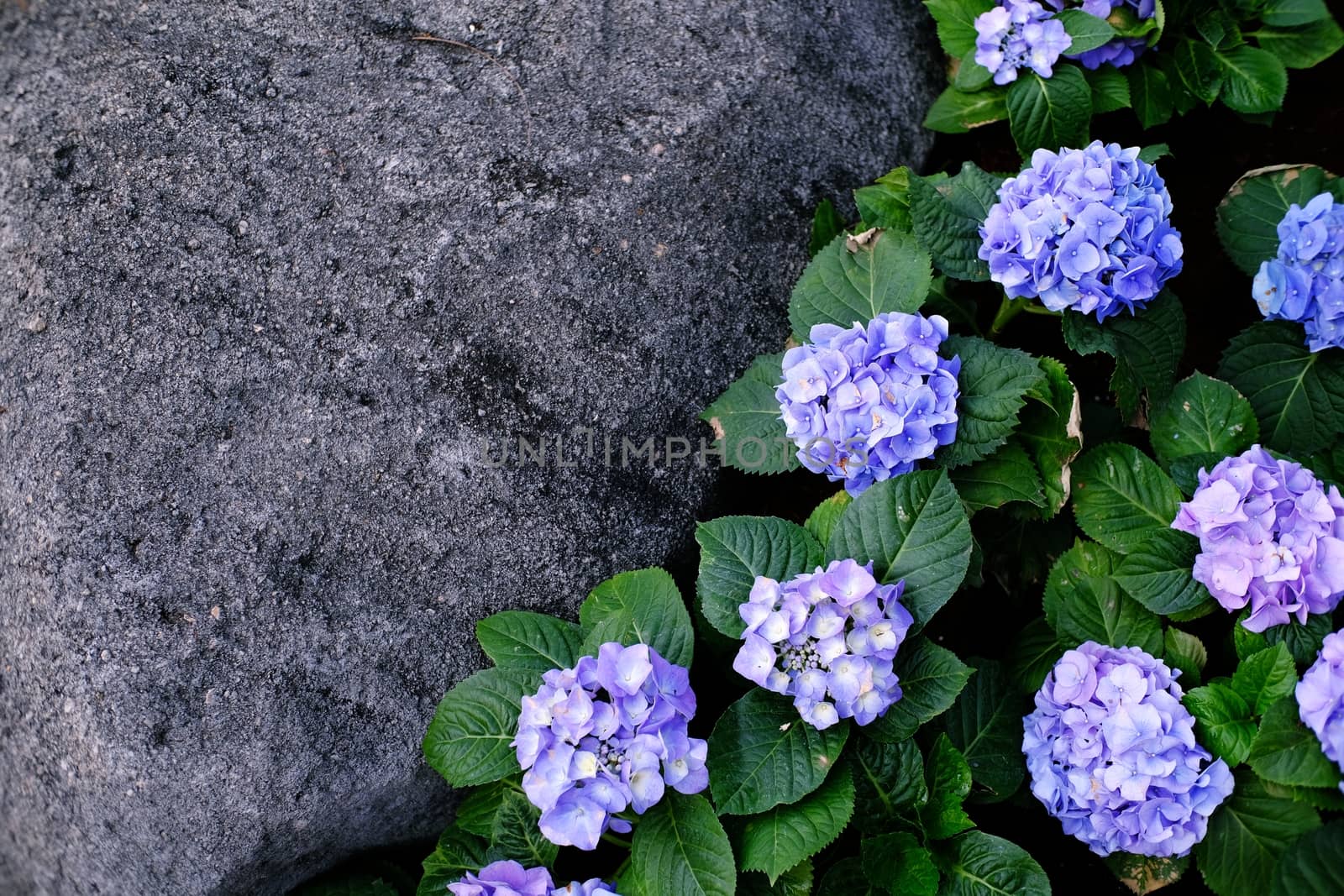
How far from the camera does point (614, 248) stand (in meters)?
2.38

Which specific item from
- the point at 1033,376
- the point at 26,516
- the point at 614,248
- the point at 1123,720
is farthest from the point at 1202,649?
the point at 26,516

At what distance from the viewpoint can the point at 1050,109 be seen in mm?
2541

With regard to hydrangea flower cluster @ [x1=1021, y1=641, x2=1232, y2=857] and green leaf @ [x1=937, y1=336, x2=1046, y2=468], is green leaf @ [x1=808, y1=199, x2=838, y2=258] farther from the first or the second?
hydrangea flower cluster @ [x1=1021, y1=641, x2=1232, y2=857]

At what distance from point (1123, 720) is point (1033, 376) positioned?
71 centimetres

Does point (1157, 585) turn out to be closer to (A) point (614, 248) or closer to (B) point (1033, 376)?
(B) point (1033, 376)

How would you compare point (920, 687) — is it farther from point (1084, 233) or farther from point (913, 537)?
point (1084, 233)

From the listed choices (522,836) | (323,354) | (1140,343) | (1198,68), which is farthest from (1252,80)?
(522,836)

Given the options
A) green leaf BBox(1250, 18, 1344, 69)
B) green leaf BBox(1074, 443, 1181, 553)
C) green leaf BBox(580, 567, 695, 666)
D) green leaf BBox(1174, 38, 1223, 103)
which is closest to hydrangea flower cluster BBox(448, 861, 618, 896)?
green leaf BBox(580, 567, 695, 666)

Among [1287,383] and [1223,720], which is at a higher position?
[1287,383]

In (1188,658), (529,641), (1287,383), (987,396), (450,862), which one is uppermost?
(987,396)

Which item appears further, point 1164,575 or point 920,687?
point 1164,575

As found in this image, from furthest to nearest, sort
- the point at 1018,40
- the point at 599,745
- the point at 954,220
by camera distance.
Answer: the point at 1018,40
the point at 954,220
the point at 599,745

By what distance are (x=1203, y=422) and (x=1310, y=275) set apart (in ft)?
1.51

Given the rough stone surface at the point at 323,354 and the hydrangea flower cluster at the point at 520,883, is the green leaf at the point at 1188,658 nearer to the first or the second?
the rough stone surface at the point at 323,354
